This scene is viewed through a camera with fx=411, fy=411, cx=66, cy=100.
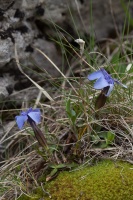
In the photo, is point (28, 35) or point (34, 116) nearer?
point (34, 116)

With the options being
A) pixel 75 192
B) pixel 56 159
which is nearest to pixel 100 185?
pixel 75 192

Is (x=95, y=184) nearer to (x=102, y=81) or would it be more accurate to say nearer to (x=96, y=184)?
(x=96, y=184)

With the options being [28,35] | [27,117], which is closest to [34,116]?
[27,117]

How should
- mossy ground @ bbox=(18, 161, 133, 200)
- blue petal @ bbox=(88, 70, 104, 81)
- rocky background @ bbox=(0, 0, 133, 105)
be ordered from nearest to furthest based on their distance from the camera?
1. mossy ground @ bbox=(18, 161, 133, 200)
2. blue petal @ bbox=(88, 70, 104, 81)
3. rocky background @ bbox=(0, 0, 133, 105)

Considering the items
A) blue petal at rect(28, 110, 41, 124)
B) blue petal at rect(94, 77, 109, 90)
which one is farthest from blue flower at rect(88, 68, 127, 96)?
blue petal at rect(28, 110, 41, 124)

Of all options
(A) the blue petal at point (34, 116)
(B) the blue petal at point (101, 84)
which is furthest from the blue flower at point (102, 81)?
(A) the blue petal at point (34, 116)

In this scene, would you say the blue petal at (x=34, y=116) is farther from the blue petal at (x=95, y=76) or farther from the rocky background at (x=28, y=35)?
the rocky background at (x=28, y=35)

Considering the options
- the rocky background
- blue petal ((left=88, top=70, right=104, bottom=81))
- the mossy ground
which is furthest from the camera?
the rocky background

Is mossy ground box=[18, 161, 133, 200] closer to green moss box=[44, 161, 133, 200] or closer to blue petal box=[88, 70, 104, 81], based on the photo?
green moss box=[44, 161, 133, 200]
